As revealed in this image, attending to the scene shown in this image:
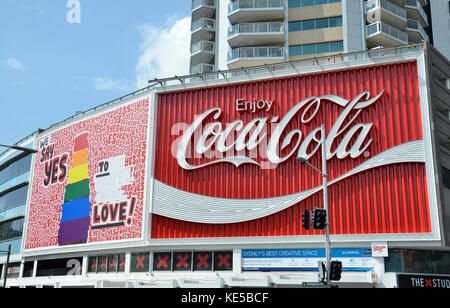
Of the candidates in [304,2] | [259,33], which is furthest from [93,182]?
[304,2]

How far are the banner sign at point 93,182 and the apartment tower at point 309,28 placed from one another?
64.2ft

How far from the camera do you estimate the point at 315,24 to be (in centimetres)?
5412

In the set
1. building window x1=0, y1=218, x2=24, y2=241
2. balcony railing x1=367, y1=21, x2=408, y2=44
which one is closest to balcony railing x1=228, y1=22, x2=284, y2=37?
balcony railing x1=367, y1=21, x2=408, y2=44

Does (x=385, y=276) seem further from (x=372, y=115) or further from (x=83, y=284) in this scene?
(x=83, y=284)

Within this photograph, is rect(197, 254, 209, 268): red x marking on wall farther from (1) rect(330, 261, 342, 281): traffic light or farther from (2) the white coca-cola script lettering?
(1) rect(330, 261, 342, 281): traffic light

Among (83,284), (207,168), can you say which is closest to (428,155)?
(207,168)

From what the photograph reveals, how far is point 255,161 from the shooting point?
33594 mm

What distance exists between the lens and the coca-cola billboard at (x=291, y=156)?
97.8 ft

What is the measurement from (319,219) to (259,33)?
36247 millimetres

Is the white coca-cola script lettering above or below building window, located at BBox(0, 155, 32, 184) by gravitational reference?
below

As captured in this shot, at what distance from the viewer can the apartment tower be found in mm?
52875

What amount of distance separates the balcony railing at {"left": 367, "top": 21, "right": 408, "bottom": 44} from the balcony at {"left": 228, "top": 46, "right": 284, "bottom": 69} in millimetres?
10278

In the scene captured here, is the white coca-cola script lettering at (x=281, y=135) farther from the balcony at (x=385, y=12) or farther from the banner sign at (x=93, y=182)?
the balcony at (x=385, y=12)

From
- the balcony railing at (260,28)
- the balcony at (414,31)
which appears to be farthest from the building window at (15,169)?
the balcony at (414,31)
